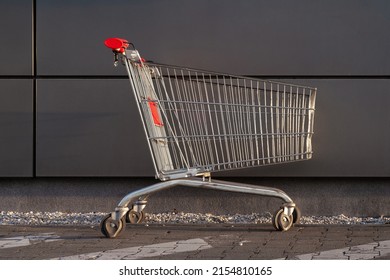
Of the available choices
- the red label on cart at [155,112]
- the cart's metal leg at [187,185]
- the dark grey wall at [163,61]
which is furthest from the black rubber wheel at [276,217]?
the red label on cart at [155,112]

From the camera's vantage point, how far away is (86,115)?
7.88m

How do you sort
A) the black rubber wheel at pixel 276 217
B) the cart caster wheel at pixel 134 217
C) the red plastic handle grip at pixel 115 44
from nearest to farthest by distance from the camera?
1. the red plastic handle grip at pixel 115 44
2. the black rubber wheel at pixel 276 217
3. the cart caster wheel at pixel 134 217

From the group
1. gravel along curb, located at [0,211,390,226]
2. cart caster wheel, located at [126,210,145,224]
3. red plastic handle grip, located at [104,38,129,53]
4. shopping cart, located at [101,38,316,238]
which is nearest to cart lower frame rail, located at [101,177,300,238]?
shopping cart, located at [101,38,316,238]

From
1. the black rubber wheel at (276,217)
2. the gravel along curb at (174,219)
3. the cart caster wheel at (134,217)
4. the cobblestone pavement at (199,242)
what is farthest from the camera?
the gravel along curb at (174,219)

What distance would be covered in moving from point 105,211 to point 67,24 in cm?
153

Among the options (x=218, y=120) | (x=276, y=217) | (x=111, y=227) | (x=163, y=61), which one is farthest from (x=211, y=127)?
(x=111, y=227)

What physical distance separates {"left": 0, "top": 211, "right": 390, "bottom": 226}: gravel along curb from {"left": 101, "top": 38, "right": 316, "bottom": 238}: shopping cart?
41 cm

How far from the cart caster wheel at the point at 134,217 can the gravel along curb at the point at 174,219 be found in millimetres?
101

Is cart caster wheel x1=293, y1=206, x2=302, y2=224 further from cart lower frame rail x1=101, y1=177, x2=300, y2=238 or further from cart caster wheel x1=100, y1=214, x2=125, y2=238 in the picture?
cart caster wheel x1=100, y1=214, x2=125, y2=238

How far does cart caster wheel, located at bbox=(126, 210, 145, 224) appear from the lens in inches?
291

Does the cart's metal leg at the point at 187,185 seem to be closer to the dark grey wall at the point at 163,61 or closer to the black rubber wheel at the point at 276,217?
the black rubber wheel at the point at 276,217

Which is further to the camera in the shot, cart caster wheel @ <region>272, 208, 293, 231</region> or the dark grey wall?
the dark grey wall

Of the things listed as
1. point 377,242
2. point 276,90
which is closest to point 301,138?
point 276,90

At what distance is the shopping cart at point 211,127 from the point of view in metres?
6.80
